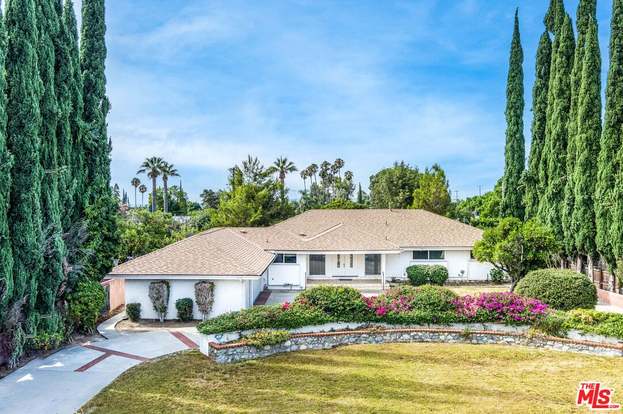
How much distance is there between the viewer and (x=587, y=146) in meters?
25.1

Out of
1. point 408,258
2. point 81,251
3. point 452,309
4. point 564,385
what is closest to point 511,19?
point 408,258

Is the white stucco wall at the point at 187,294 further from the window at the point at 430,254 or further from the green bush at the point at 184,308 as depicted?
the window at the point at 430,254

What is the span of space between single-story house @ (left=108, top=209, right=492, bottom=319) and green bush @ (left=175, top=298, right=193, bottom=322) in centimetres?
29

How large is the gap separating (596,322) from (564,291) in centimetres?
262

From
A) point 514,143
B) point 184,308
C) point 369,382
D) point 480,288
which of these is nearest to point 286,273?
point 184,308

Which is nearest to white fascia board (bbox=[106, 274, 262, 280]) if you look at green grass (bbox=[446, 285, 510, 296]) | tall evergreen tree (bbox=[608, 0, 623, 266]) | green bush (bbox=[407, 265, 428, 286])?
green bush (bbox=[407, 265, 428, 286])

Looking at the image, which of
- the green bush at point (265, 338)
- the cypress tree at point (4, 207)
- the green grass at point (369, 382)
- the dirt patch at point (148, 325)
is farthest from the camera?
the dirt patch at point (148, 325)

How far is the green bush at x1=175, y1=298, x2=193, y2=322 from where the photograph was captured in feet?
59.9

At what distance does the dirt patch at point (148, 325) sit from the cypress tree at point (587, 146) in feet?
71.5

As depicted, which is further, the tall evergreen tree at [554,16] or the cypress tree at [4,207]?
the tall evergreen tree at [554,16]

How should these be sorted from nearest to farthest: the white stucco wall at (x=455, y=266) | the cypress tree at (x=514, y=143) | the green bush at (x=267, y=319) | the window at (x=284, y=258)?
the green bush at (x=267, y=319), the window at (x=284, y=258), the white stucco wall at (x=455, y=266), the cypress tree at (x=514, y=143)

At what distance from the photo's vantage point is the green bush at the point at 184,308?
59.9 ft

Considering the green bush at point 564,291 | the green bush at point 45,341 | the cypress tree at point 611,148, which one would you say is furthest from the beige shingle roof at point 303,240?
the green bush at point 564,291

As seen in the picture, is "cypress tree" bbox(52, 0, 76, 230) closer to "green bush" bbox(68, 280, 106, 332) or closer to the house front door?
"green bush" bbox(68, 280, 106, 332)
